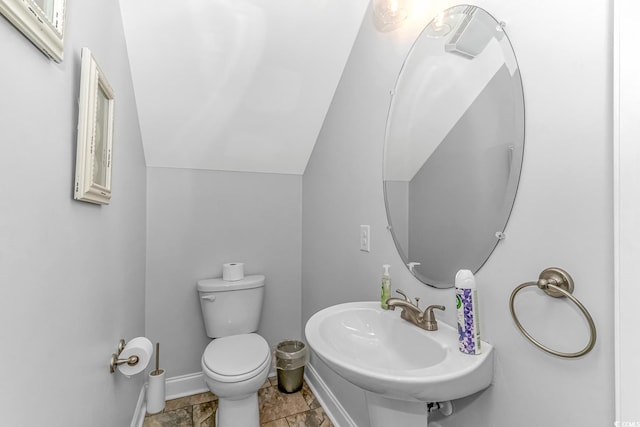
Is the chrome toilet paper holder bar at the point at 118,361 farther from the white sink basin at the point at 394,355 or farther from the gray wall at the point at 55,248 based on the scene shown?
the white sink basin at the point at 394,355

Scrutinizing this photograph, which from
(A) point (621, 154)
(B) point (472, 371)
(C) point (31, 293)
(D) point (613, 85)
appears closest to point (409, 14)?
(D) point (613, 85)

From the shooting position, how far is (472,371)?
784mm

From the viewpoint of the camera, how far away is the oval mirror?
854 millimetres

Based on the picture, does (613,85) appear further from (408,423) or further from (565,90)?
(408,423)

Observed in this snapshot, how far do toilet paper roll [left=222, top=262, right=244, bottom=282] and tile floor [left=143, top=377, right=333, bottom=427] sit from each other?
77 centimetres

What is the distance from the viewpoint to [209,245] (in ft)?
6.75

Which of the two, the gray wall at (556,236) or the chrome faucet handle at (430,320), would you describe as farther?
the chrome faucet handle at (430,320)

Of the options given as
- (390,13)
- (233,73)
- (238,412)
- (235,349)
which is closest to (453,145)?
(390,13)

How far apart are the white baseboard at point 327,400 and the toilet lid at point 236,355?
18.8 inches

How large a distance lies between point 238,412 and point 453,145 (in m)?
1.64

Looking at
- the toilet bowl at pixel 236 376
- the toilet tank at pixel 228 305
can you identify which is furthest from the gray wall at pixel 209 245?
the toilet bowl at pixel 236 376

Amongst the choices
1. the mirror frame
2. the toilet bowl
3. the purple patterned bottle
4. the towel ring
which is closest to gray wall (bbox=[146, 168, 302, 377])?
the toilet bowl

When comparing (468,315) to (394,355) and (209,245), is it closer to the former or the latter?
(394,355)

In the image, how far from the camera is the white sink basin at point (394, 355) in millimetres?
746
